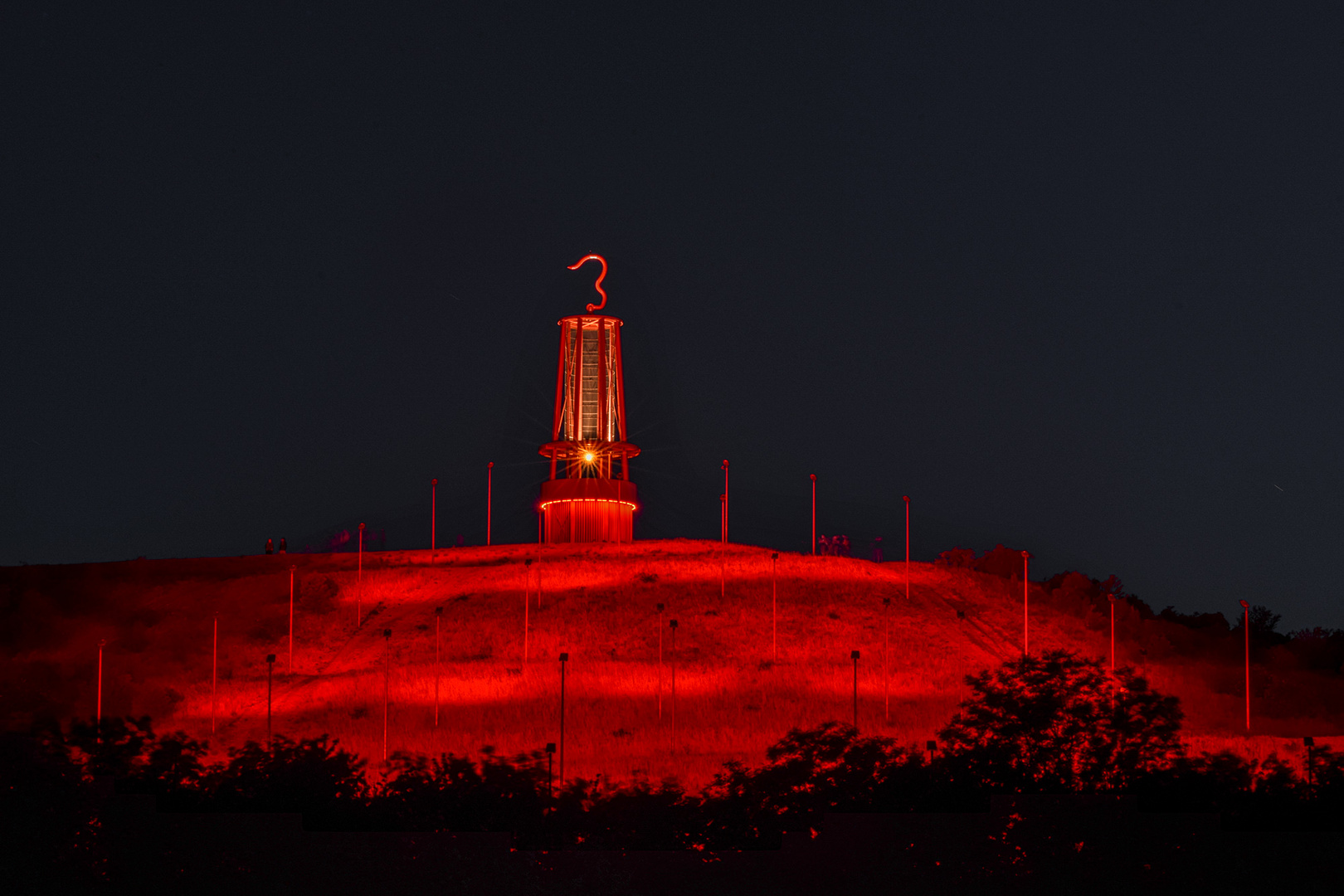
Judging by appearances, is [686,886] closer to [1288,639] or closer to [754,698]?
[754,698]

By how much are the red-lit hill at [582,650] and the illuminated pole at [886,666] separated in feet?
0.65

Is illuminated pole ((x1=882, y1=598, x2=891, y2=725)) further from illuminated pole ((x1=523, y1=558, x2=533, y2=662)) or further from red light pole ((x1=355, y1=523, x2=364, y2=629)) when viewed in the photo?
red light pole ((x1=355, y1=523, x2=364, y2=629))

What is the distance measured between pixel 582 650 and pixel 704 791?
81.6 feet

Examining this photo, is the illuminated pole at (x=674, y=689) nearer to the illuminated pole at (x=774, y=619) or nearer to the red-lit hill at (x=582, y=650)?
the red-lit hill at (x=582, y=650)

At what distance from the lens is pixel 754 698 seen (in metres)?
33.3

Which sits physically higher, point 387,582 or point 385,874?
point 387,582

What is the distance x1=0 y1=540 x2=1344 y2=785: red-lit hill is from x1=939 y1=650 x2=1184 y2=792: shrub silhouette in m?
10.7

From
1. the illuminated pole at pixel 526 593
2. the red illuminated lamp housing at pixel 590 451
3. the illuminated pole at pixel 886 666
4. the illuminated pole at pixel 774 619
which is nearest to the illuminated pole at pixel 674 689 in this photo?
the illuminated pole at pixel 774 619

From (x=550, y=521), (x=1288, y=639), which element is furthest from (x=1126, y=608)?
(x=550, y=521)

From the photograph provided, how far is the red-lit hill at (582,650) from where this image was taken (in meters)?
30.9

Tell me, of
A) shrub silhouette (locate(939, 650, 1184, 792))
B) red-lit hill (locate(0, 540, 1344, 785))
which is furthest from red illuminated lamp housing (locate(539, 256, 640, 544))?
shrub silhouette (locate(939, 650, 1184, 792))

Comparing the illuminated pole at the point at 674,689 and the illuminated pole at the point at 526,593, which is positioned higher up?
the illuminated pole at the point at 526,593

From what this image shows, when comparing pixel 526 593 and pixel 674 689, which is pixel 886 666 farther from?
pixel 526 593

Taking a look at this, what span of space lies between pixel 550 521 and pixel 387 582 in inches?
441
